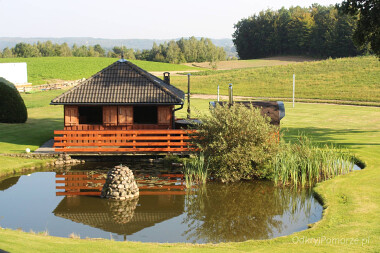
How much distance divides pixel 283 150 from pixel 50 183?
32.1ft

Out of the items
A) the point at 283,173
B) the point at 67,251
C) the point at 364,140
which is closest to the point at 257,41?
the point at 364,140

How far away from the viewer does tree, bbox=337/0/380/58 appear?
24672mm

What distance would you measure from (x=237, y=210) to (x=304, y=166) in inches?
175

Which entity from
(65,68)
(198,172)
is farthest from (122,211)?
(65,68)

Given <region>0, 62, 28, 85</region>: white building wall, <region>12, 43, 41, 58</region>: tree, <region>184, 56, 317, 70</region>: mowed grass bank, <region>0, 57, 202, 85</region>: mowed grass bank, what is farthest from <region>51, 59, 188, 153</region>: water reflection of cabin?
<region>12, 43, 41, 58</region>: tree

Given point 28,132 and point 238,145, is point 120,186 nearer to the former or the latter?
point 238,145

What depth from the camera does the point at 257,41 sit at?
5763 inches

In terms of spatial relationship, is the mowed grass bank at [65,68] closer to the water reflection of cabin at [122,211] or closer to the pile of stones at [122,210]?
the water reflection of cabin at [122,211]

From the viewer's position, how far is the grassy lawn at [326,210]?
11.3m

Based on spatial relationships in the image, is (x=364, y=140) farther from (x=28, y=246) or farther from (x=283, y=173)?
(x=28, y=246)

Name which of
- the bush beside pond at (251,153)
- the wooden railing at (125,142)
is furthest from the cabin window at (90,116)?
the bush beside pond at (251,153)

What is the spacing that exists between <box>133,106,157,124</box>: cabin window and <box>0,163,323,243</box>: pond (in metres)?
5.11

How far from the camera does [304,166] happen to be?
19.2 m

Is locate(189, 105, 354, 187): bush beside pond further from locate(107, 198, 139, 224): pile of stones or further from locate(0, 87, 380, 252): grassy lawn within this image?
locate(107, 198, 139, 224): pile of stones
